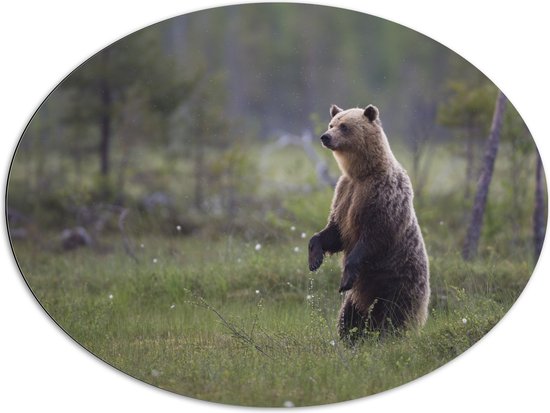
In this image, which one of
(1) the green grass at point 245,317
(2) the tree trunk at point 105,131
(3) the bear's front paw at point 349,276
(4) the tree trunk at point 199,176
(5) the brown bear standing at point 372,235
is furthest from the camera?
(4) the tree trunk at point 199,176

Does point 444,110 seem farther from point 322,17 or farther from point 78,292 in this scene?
point 78,292

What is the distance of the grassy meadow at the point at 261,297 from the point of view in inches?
208

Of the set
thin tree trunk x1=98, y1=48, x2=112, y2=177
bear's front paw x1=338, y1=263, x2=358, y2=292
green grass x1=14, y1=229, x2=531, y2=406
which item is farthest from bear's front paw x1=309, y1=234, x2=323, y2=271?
thin tree trunk x1=98, y1=48, x2=112, y2=177

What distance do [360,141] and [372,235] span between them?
63cm

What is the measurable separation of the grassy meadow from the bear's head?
0.98 metres

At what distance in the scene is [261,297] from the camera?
252 inches

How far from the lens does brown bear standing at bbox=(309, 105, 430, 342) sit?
17.9 ft

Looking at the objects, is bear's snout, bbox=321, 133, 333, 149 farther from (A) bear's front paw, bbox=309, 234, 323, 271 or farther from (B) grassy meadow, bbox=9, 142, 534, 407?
(B) grassy meadow, bbox=9, 142, 534, 407

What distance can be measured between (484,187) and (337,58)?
1658 millimetres

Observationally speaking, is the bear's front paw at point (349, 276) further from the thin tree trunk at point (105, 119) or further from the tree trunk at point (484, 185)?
the thin tree trunk at point (105, 119)

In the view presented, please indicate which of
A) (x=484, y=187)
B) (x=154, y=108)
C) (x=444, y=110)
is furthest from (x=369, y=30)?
(x=154, y=108)

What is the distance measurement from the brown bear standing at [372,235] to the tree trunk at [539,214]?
1432mm

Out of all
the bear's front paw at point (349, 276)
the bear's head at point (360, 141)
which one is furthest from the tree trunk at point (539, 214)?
the bear's front paw at point (349, 276)

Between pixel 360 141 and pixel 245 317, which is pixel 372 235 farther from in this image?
pixel 245 317
